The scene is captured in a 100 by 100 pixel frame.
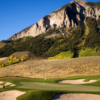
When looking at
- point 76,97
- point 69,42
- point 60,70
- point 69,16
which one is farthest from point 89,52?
point 69,16

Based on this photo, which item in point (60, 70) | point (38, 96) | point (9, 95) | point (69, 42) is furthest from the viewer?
point (69, 42)

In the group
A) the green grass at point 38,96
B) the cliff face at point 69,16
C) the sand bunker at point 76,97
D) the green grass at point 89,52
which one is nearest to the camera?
the sand bunker at point 76,97

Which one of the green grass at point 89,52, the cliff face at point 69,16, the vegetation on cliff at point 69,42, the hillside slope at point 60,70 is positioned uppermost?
the cliff face at point 69,16

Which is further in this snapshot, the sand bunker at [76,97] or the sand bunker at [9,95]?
the sand bunker at [9,95]

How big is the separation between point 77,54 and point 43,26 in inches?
4297

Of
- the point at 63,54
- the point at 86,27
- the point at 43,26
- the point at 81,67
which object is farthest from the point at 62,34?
the point at 81,67

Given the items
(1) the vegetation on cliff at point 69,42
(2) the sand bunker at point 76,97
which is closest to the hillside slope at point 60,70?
(2) the sand bunker at point 76,97

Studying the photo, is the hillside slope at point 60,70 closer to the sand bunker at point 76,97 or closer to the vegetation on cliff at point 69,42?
the sand bunker at point 76,97

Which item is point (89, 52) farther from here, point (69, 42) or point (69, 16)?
point (69, 16)

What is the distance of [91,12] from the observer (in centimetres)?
16512

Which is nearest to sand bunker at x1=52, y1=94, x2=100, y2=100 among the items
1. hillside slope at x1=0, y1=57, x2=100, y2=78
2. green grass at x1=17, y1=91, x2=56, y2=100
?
green grass at x1=17, y1=91, x2=56, y2=100

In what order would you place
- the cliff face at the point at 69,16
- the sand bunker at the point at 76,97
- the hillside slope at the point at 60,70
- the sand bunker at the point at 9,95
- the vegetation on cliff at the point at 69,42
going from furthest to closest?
the cliff face at the point at 69,16 < the vegetation on cliff at the point at 69,42 < the hillside slope at the point at 60,70 < the sand bunker at the point at 9,95 < the sand bunker at the point at 76,97

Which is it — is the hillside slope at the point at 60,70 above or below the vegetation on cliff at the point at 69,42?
A: below

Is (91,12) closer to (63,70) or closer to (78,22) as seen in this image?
(78,22)
